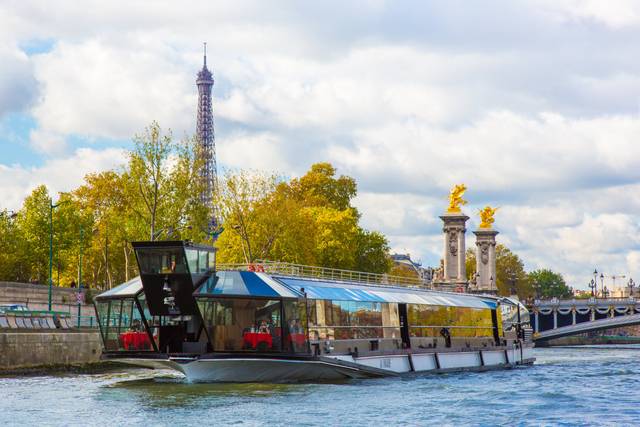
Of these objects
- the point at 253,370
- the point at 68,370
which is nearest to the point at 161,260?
the point at 253,370

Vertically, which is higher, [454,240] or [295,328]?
[454,240]

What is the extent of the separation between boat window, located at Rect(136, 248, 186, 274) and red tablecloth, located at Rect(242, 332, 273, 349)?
2.65 metres

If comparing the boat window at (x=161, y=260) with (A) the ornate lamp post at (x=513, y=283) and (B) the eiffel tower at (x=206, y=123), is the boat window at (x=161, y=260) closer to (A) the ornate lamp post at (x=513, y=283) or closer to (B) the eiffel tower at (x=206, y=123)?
(A) the ornate lamp post at (x=513, y=283)

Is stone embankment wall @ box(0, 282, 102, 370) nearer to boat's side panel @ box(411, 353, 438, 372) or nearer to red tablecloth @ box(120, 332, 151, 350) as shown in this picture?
red tablecloth @ box(120, 332, 151, 350)

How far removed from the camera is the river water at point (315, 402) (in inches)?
1136

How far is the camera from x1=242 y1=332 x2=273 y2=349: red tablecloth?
35.9 m

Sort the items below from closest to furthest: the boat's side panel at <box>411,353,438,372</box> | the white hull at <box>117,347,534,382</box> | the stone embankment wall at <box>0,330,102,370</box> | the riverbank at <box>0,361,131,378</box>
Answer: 1. the white hull at <box>117,347,534,382</box>
2. the riverbank at <box>0,361,131,378</box>
3. the stone embankment wall at <box>0,330,102,370</box>
4. the boat's side panel at <box>411,353,438,372</box>

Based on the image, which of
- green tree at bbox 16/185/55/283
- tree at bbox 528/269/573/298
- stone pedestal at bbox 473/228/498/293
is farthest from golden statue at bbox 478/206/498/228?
tree at bbox 528/269/573/298

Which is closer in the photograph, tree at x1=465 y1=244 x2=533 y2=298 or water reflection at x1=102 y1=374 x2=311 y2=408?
water reflection at x1=102 y1=374 x2=311 y2=408

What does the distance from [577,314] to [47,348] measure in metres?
83.2

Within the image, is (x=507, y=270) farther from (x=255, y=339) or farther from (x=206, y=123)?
(x=255, y=339)

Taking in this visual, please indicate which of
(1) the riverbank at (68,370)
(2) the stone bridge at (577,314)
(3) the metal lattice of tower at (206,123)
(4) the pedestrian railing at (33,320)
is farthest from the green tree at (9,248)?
(3) the metal lattice of tower at (206,123)

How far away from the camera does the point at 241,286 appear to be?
36.1 m

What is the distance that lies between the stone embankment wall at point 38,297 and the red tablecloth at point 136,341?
2373 centimetres
